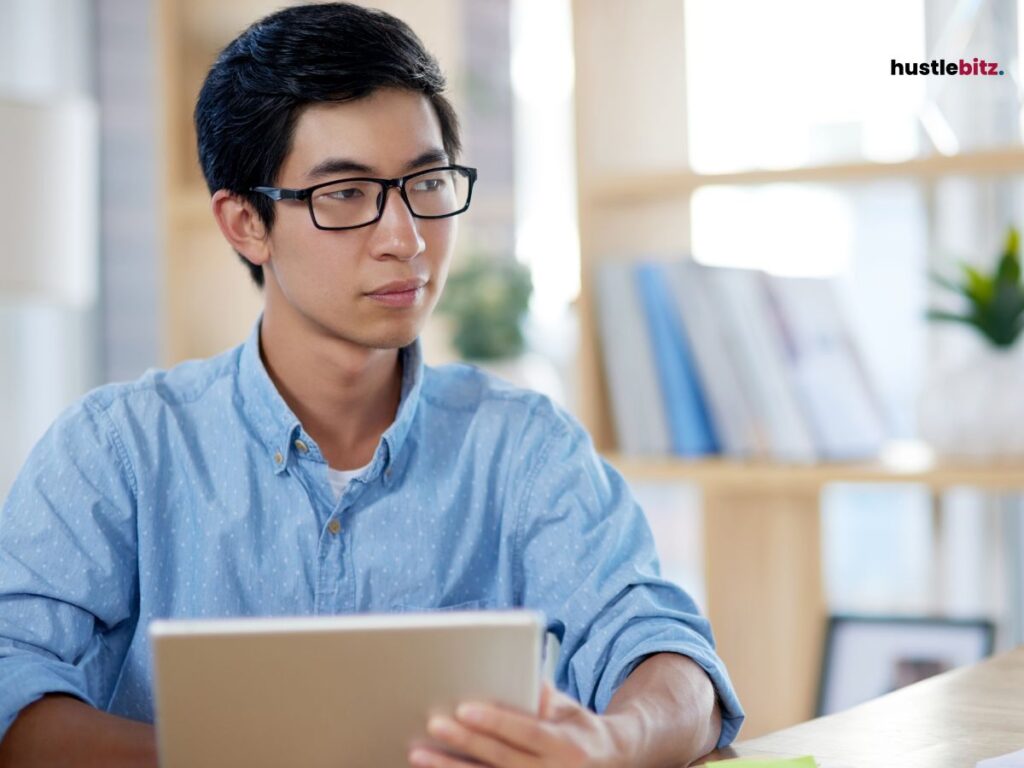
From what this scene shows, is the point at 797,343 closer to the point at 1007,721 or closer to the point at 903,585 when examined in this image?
the point at 903,585

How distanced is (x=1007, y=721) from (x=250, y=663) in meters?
0.74

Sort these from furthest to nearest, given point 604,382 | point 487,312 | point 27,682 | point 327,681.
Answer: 1. point 487,312
2. point 604,382
3. point 27,682
4. point 327,681

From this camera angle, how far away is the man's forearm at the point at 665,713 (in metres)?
1.12

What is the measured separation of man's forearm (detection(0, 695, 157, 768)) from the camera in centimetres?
119

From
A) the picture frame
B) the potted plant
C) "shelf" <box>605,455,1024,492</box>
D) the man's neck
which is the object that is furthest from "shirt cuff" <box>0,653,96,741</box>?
the picture frame

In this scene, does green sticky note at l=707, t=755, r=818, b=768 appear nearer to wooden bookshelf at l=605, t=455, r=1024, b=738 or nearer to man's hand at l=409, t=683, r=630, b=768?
man's hand at l=409, t=683, r=630, b=768

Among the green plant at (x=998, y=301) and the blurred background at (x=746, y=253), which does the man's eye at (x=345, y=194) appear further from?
the green plant at (x=998, y=301)

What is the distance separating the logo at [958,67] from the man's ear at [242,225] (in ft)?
3.91

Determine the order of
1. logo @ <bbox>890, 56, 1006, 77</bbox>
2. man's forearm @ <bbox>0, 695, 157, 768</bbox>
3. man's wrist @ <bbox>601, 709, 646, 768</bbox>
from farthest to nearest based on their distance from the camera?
1. logo @ <bbox>890, 56, 1006, 77</bbox>
2. man's forearm @ <bbox>0, 695, 157, 768</bbox>
3. man's wrist @ <bbox>601, 709, 646, 768</bbox>

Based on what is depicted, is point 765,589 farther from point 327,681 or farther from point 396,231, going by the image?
point 327,681

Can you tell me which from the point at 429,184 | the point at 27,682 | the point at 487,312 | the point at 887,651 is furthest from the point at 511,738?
the point at 487,312

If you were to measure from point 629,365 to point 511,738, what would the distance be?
145cm

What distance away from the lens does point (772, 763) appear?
3.74 feet

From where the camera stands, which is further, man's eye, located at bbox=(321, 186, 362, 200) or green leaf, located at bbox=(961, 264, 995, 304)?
green leaf, located at bbox=(961, 264, 995, 304)
